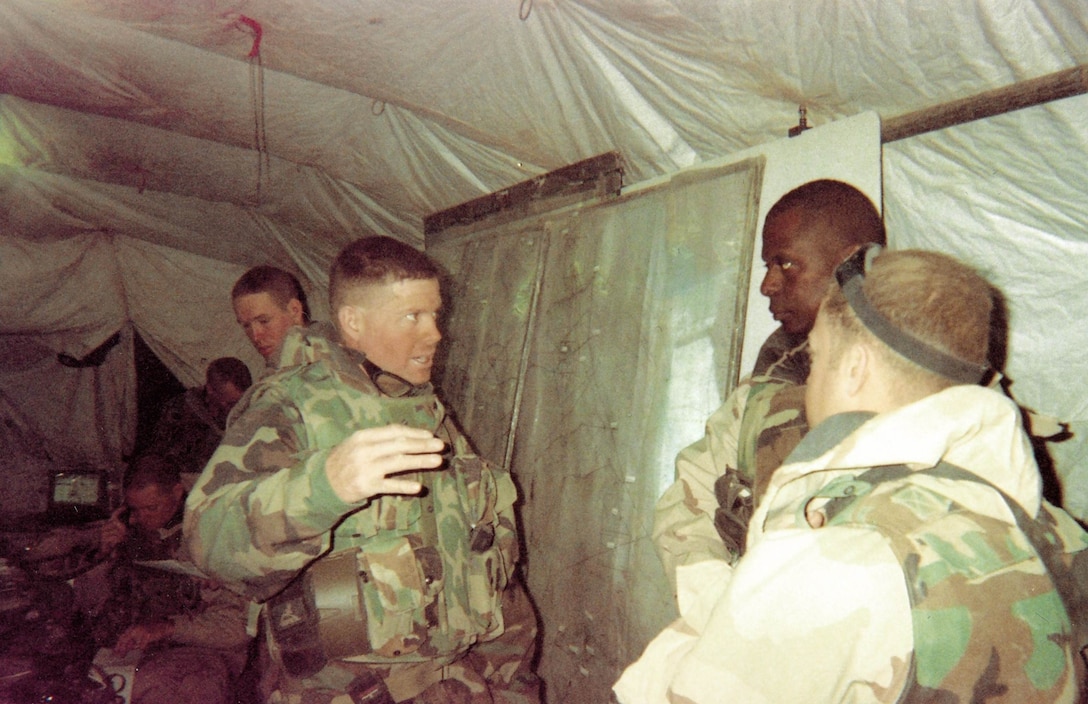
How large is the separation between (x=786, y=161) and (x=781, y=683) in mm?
2023

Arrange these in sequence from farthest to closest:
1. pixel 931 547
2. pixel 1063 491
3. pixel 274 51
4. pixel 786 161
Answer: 1. pixel 274 51
2. pixel 786 161
3. pixel 1063 491
4. pixel 931 547

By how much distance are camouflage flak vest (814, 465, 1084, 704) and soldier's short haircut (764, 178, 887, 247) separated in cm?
118

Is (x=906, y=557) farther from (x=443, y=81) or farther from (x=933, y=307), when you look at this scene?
(x=443, y=81)

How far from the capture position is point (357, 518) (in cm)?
173

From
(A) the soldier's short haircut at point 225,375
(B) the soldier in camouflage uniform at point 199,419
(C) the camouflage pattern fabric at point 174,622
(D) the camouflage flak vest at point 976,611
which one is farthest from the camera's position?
(A) the soldier's short haircut at point 225,375

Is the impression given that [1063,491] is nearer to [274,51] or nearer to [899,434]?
[899,434]

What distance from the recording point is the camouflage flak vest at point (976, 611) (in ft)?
2.61

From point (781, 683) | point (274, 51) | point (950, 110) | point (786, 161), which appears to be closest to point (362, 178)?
point (274, 51)

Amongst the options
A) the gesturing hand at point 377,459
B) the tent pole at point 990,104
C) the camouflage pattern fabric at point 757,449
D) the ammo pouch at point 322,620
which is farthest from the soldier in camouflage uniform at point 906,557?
the tent pole at point 990,104

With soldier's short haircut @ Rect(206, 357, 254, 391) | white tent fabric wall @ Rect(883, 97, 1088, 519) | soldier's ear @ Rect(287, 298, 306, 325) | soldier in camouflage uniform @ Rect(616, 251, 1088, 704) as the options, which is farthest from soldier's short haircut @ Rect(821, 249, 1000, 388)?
soldier's short haircut @ Rect(206, 357, 254, 391)

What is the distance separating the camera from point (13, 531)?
5629mm

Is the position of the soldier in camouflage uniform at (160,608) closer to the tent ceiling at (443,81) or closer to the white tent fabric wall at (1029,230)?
the tent ceiling at (443,81)

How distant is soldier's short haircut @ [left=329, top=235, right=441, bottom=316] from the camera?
2035 mm

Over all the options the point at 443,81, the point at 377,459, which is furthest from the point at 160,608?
the point at 443,81
